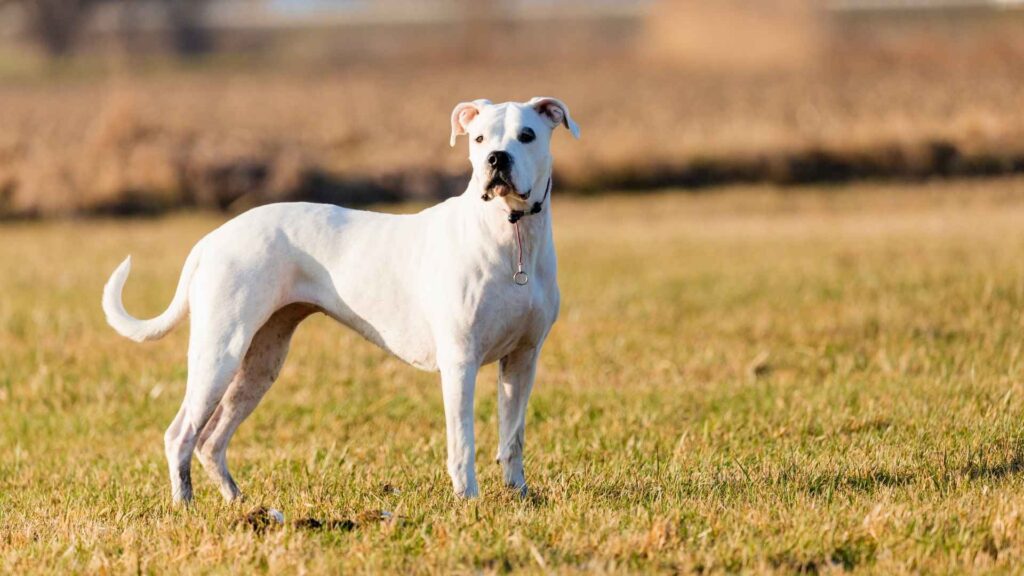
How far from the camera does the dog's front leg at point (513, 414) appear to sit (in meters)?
6.35

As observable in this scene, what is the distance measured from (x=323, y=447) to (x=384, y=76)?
41.9 meters

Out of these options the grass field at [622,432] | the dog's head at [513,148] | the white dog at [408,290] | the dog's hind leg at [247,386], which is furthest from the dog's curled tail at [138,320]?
the dog's head at [513,148]

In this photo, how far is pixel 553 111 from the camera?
6.15 m

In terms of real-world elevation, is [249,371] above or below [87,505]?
above

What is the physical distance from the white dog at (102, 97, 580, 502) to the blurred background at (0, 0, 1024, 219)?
14.9 meters

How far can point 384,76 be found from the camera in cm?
4884

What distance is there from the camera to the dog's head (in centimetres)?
569

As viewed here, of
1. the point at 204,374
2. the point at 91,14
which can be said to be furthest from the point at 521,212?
the point at 91,14

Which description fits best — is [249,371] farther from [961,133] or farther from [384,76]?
[384,76]

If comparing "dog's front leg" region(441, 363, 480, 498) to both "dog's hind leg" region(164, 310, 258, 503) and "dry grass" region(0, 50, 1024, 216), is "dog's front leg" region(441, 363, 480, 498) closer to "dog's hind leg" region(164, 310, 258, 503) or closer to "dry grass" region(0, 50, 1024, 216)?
"dog's hind leg" region(164, 310, 258, 503)

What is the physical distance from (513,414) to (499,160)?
1287 mm

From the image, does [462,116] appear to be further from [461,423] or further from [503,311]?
[461,423]

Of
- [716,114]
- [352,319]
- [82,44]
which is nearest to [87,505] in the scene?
[352,319]

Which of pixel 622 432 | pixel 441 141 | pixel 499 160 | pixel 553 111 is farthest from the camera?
pixel 441 141
